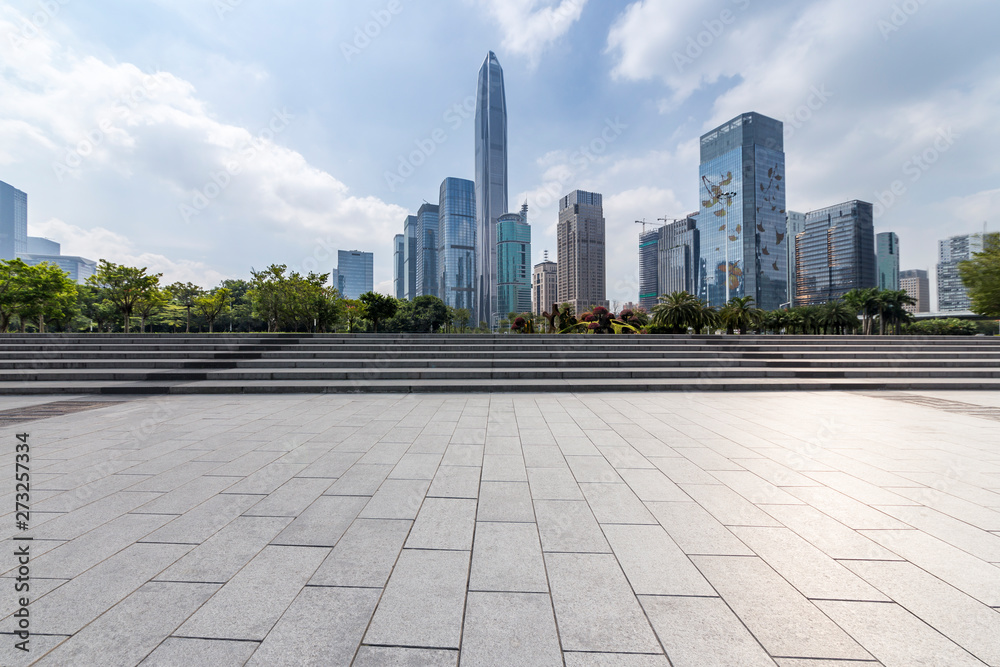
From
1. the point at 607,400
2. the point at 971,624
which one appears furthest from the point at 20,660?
the point at 607,400

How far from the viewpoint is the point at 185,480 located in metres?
4.25

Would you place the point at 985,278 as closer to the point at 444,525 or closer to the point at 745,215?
the point at 444,525

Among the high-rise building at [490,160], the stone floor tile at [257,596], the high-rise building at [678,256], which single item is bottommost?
the stone floor tile at [257,596]

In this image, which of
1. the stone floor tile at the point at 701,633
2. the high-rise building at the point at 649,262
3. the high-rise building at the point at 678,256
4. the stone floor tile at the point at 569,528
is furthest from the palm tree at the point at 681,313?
the high-rise building at the point at 649,262

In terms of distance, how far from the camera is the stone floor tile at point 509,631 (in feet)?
6.15

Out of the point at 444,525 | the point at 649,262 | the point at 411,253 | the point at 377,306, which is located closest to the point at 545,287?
the point at 649,262

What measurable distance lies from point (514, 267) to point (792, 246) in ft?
350

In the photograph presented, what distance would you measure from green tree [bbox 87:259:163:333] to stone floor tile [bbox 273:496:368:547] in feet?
110

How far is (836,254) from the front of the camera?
11181cm

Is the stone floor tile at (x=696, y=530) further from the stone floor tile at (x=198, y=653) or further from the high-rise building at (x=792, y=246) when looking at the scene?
the high-rise building at (x=792, y=246)

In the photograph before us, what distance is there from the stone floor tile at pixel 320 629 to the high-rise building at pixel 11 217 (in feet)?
515

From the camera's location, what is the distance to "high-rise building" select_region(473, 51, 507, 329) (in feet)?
592

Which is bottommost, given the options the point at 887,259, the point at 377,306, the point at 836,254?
the point at 377,306

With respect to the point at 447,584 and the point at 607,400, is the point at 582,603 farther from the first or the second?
the point at 607,400
